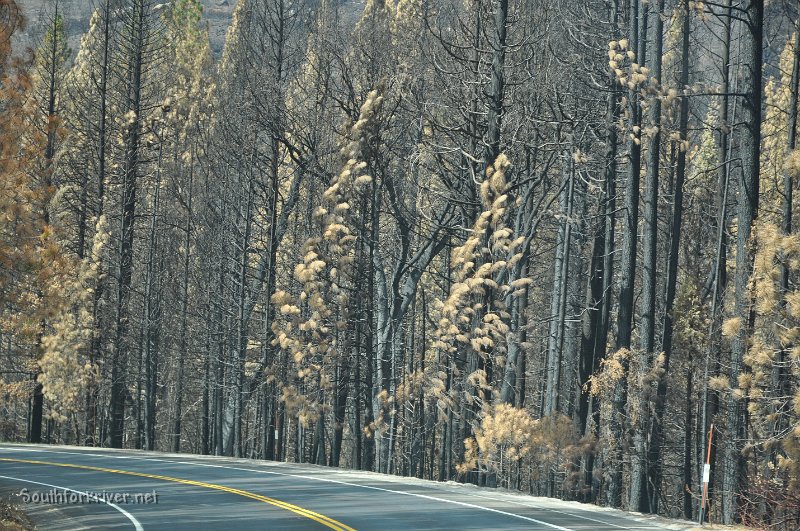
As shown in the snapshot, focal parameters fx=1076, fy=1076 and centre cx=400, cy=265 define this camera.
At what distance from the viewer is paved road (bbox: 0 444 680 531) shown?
57.5ft

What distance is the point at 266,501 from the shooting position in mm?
20562

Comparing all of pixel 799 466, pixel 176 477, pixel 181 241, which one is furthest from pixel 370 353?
pixel 181 241

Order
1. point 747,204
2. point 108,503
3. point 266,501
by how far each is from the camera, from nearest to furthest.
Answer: point 266,501, point 108,503, point 747,204

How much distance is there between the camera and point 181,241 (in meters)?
52.6

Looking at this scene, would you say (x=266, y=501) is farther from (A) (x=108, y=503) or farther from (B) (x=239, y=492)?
(A) (x=108, y=503)

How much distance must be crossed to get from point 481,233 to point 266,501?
1162 centimetres

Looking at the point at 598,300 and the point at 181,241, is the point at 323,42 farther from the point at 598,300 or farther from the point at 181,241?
the point at 181,241

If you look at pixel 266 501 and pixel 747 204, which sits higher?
pixel 747 204

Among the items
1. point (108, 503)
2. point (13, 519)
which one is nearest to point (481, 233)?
point (108, 503)

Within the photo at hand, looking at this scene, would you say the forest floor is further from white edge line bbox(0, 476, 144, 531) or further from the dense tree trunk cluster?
the dense tree trunk cluster

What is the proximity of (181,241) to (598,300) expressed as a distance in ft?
84.5

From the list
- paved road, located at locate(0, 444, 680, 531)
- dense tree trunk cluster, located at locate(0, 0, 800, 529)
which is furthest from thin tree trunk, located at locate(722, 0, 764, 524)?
paved road, located at locate(0, 444, 680, 531)

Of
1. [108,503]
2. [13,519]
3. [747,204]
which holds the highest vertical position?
[747,204]

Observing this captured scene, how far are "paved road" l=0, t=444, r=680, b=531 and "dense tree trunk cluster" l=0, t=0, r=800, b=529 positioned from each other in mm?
3577
